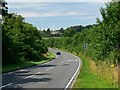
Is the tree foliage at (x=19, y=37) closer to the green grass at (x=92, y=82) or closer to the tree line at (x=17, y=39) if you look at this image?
the tree line at (x=17, y=39)

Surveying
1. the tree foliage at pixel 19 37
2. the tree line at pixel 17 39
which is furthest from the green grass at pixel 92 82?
the tree foliage at pixel 19 37

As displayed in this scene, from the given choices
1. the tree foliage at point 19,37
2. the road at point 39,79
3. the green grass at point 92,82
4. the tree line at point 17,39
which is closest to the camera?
the green grass at point 92,82

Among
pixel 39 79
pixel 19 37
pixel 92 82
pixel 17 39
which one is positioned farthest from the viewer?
pixel 19 37

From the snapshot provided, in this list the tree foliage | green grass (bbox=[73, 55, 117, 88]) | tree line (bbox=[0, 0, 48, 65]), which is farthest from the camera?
the tree foliage

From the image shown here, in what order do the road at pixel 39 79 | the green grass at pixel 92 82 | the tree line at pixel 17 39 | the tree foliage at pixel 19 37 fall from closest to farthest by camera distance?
1. the green grass at pixel 92 82
2. the road at pixel 39 79
3. the tree line at pixel 17 39
4. the tree foliage at pixel 19 37

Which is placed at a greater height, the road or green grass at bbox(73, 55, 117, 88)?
green grass at bbox(73, 55, 117, 88)

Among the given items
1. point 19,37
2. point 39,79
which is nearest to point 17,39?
point 19,37

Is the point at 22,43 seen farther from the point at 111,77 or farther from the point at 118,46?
the point at 111,77

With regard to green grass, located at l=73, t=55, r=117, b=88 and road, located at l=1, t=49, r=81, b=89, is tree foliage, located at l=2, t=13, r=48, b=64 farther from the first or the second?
green grass, located at l=73, t=55, r=117, b=88

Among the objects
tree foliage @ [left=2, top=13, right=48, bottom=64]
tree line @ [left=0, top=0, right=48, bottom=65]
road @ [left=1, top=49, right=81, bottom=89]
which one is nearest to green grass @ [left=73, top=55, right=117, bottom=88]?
road @ [left=1, top=49, right=81, bottom=89]

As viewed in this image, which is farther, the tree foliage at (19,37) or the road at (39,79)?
the tree foliage at (19,37)

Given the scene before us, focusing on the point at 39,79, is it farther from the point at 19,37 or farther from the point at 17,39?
the point at 19,37

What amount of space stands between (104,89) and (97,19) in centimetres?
1277

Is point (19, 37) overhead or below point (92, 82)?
overhead
